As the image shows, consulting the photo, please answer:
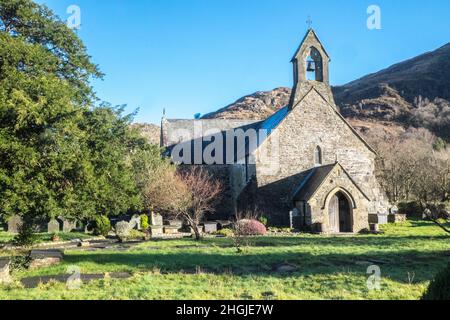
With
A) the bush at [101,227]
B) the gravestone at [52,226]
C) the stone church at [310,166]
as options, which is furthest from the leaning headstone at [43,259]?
the stone church at [310,166]

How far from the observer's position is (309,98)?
31578 mm

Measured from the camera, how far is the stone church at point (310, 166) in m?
27.6

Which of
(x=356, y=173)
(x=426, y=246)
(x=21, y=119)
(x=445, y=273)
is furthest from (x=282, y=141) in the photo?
(x=445, y=273)

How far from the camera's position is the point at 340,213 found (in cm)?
2830

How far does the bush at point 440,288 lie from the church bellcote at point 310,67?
85.8 ft

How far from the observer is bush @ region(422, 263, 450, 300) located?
5648 millimetres

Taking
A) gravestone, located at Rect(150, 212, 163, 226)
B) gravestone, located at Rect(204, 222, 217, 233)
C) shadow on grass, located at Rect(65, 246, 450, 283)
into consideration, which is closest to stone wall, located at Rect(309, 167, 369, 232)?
gravestone, located at Rect(204, 222, 217, 233)

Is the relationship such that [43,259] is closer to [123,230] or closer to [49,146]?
[49,146]

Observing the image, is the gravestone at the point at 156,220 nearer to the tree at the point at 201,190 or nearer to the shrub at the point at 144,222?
the shrub at the point at 144,222

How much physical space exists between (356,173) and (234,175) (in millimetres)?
10812

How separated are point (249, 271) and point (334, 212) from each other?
17.2 meters

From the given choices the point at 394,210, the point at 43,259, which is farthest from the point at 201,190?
the point at 43,259

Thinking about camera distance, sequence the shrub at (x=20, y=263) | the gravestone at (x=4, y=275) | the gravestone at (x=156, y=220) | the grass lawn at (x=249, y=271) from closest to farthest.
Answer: the grass lawn at (x=249, y=271), the gravestone at (x=4, y=275), the shrub at (x=20, y=263), the gravestone at (x=156, y=220)
